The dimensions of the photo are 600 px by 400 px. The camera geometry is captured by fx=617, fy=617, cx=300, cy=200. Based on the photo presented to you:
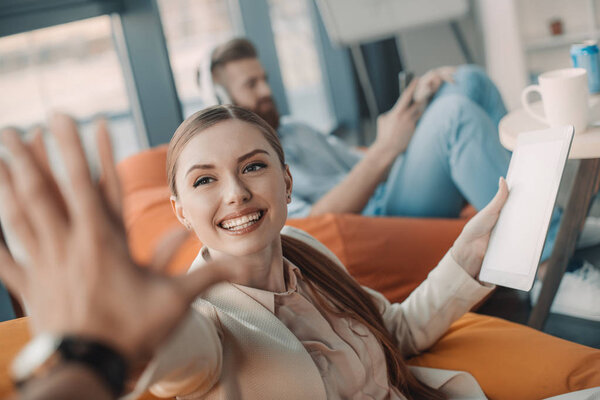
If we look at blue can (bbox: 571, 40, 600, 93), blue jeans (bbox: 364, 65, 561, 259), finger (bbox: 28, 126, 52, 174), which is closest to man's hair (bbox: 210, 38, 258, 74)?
blue jeans (bbox: 364, 65, 561, 259)

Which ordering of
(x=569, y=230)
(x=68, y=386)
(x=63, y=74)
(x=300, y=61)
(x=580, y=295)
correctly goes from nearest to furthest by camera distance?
(x=68, y=386), (x=569, y=230), (x=580, y=295), (x=63, y=74), (x=300, y=61)

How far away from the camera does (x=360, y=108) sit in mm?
5078

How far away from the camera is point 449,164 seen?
185 centimetres

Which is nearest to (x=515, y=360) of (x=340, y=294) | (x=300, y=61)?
(x=340, y=294)

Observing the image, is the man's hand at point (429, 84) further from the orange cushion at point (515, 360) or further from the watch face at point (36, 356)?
the watch face at point (36, 356)

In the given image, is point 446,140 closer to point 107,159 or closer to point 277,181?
point 277,181

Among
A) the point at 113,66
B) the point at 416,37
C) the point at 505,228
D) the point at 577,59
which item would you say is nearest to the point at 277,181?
the point at 505,228

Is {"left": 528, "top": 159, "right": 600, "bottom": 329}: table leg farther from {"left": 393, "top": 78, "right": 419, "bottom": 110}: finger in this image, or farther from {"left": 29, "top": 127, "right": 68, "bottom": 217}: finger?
{"left": 29, "top": 127, "right": 68, "bottom": 217}: finger

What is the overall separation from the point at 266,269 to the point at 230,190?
0.54ft

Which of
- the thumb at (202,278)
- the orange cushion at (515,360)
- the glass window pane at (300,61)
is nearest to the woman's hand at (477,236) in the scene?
the orange cushion at (515,360)

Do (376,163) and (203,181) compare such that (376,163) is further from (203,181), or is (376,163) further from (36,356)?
(36,356)

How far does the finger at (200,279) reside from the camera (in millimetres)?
468

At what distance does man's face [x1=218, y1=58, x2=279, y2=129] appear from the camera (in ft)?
7.03

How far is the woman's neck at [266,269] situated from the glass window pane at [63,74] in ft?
6.05
